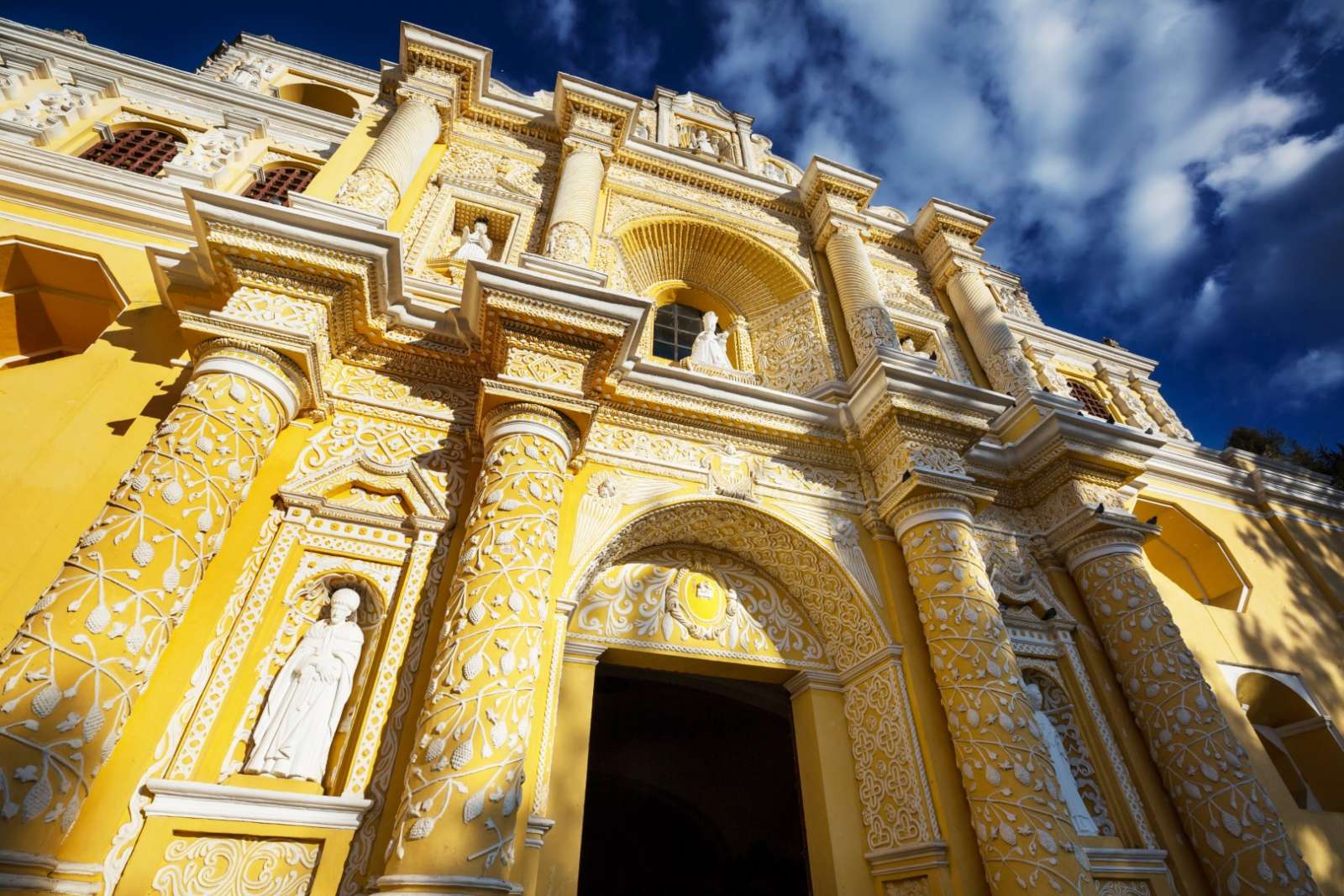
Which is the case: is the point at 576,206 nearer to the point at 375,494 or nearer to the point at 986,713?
the point at 375,494

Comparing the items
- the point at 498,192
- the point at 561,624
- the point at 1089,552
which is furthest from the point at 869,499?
the point at 498,192

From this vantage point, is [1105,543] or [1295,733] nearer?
[1105,543]

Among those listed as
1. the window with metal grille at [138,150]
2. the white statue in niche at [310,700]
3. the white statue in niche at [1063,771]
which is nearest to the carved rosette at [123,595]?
the white statue in niche at [310,700]

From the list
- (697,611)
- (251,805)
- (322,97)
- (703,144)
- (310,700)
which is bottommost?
(251,805)

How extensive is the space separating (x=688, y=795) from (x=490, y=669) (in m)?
5.31

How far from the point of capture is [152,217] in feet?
16.0

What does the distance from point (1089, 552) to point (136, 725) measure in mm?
6336

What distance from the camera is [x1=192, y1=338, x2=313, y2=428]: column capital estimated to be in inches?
137

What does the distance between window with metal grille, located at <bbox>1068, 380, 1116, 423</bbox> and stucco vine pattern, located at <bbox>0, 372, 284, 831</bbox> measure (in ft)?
31.0

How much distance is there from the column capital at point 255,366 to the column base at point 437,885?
2468 millimetres

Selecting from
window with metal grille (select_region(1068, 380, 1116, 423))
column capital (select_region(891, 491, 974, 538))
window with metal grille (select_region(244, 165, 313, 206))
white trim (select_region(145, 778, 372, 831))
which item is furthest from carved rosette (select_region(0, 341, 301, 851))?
window with metal grille (select_region(1068, 380, 1116, 423))

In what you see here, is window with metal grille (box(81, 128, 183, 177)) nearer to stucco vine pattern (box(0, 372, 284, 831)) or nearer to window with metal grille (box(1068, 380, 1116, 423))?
stucco vine pattern (box(0, 372, 284, 831))

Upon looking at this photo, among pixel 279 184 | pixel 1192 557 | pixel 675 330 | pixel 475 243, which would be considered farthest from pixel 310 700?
pixel 1192 557

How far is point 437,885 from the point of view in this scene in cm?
244
